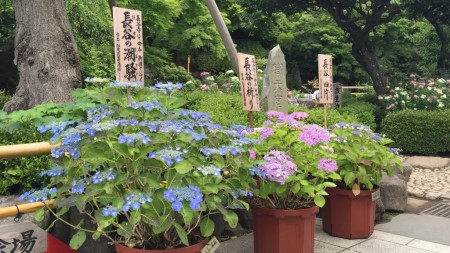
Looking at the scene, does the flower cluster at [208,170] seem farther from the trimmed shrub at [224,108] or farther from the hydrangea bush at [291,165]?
the trimmed shrub at [224,108]

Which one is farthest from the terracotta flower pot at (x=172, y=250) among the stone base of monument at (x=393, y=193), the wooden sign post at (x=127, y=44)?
the stone base of monument at (x=393, y=193)

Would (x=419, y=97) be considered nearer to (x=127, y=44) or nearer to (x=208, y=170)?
(x=127, y=44)

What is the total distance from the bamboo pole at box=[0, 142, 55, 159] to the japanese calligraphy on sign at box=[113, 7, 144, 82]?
122 centimetres

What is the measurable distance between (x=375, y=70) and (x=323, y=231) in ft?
32.3

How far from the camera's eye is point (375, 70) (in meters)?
13.1

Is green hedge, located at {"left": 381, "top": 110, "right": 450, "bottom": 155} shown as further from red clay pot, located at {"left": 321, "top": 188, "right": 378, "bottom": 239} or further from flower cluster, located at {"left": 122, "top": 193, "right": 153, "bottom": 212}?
flower cluster, located at {"left": 122, "top": 193, "right": 153, "bottom": 212}

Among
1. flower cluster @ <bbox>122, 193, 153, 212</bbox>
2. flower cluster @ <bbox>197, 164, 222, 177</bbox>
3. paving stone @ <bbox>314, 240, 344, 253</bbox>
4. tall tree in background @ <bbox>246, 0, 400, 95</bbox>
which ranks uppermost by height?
tall tree in background @ <bbox>246, 0, 400, 95</bbox>

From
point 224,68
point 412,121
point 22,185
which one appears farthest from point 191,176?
point 224,68

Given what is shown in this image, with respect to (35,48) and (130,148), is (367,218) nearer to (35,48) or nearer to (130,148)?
(130,148)

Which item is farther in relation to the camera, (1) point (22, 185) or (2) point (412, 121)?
(2) point (412, 121)

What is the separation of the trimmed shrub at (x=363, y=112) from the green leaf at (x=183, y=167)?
8497 millimetres

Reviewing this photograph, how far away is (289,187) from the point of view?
3.42 m

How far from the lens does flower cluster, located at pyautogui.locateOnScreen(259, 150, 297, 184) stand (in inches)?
121

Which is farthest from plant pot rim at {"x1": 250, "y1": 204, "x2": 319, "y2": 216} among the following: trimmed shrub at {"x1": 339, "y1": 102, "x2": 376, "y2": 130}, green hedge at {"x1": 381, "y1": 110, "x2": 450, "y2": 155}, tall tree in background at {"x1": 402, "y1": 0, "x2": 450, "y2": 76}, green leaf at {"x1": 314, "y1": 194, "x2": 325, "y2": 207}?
Answer: tall tree in background at {"x1": 402, "y1": 0, "x2": 450, "y2": 76}
